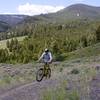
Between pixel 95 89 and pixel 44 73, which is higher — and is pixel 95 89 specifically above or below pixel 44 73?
above

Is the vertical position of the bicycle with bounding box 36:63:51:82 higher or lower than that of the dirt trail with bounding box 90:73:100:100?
lower

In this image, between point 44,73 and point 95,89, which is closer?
point 95,89

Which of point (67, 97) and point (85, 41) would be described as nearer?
point (67, 97)

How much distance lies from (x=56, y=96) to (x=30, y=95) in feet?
8.67

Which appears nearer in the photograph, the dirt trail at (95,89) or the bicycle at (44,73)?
the dirt trail at (95,89)

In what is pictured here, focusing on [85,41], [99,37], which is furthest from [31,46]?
[99,37]

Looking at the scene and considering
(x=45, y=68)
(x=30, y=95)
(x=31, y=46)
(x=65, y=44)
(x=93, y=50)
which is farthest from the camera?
(x=31, y=46)

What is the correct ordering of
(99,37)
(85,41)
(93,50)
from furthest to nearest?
(85,41), (99,37), (93,50)

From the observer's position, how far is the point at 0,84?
73.9ft

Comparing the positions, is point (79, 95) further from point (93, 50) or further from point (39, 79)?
point (93, 50)

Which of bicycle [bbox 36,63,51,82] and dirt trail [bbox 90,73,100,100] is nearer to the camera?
dirt trail [bbox 90,73,100,100]

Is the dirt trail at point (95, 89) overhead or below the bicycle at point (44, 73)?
overhead

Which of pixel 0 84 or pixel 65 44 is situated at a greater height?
pixel 0 84

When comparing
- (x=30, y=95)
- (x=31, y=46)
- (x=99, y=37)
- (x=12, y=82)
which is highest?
(x=30, y=95)
